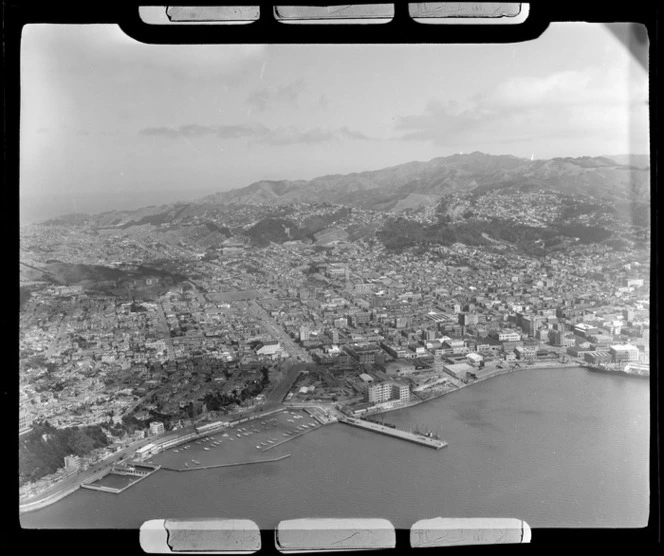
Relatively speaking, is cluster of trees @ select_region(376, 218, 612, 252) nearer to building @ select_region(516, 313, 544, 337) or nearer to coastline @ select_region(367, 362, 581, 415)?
building @ select_region(516, 313, 544, 337)

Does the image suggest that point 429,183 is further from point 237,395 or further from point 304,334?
point 237,395

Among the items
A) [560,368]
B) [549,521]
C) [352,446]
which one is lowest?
[549,521]

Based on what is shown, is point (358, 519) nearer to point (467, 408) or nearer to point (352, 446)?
point (352, 446)

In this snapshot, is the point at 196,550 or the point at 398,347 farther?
the point at 398,347

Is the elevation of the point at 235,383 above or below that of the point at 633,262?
below

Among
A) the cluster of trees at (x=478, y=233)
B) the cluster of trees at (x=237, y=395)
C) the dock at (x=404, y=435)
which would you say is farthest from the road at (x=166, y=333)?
the cluster of trees at (x=478, y=233)

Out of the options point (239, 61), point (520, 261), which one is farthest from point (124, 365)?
point (520, 261)

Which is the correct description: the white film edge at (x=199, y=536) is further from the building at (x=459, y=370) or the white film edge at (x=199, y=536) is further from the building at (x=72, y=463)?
the building at (x=459, y=370)
